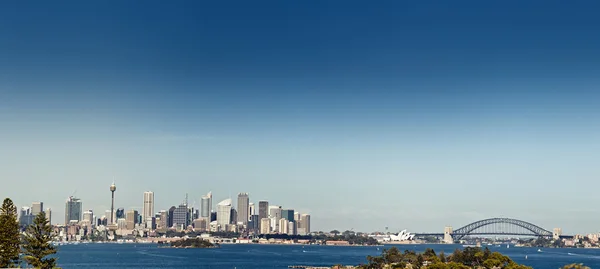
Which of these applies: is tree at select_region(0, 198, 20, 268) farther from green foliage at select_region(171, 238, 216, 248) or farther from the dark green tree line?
green foliage at select_region(171, 238, 216, 248)

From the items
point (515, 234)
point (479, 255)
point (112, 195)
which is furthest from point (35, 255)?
point (515, 234)

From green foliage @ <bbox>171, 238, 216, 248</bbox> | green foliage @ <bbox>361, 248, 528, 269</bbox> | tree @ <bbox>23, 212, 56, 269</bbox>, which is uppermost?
tree @ <bbox>23, 212, 56, 269</bbox>

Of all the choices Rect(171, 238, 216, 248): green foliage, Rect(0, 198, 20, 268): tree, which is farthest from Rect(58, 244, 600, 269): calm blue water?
Rect(0, 198, 20, 268): tree

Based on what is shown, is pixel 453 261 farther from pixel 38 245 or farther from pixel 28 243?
pixel 28 243

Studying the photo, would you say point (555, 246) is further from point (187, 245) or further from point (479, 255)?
point (479, 255)

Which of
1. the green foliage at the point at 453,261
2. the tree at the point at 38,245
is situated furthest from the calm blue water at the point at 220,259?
the tree at the point at 38,245

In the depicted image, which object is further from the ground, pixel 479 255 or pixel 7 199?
pixel 7 199

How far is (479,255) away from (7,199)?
38231 mm

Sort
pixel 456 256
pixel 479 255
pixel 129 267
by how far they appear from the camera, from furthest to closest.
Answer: pixel 129 267
pixel 456 256
pixel 479 255

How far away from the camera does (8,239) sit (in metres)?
32.9

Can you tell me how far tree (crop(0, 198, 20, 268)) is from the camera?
107 feet

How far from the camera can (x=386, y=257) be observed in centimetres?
6556

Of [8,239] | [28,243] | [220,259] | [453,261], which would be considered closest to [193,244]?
[220,259]

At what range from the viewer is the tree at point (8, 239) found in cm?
3272
